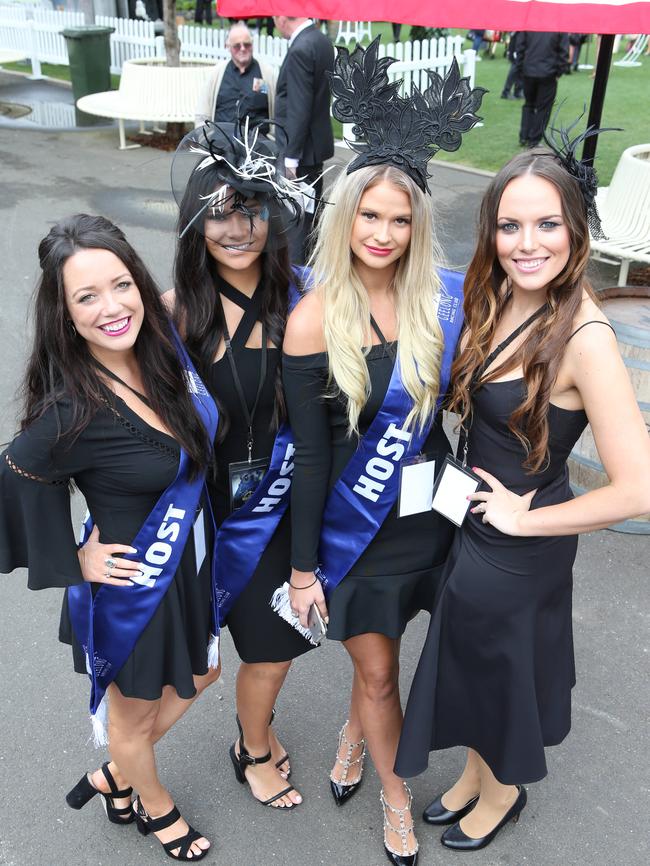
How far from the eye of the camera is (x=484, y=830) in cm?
240

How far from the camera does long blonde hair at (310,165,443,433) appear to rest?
1936 millimetres

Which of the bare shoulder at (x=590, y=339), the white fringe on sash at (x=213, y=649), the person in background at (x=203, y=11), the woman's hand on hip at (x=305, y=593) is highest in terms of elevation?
the person in background at (x=203, y=11)

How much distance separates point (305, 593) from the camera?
2.15 meters

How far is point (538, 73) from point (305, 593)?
9670mm

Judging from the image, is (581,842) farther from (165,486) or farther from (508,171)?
(508,171)

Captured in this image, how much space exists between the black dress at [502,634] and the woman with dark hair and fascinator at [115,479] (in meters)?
0.61

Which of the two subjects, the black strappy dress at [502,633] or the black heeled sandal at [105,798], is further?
the black heeled sandal at [105,798]

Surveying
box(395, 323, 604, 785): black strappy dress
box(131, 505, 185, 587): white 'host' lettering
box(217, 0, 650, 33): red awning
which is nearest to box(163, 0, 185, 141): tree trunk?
box(217, 0, 650, 33): red awning

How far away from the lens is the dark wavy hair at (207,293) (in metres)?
2.06

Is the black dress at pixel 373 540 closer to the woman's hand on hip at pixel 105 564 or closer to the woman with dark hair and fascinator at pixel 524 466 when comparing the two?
the woman with dark hair and fascinator at pixel 524 466

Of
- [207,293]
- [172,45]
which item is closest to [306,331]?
[207,293]

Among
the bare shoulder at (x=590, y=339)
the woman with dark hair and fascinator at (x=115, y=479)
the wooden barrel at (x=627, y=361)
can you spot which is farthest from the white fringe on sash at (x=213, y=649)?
the wooden barrel at (x=627, y=361)

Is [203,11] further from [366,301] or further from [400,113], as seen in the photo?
[366,301]

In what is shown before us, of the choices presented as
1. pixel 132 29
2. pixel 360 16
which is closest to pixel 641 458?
pixel 360 16
